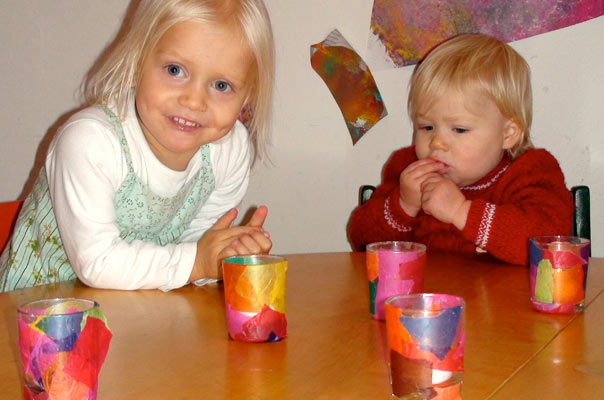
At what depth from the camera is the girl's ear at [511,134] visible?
159 centimetres

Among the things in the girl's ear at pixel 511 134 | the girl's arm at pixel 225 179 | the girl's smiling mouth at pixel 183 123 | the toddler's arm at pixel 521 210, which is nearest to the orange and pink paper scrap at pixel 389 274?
the toddler's arm at pixel 521 210

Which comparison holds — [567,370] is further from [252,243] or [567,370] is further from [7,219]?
[7,219]

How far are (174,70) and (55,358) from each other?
78 cm

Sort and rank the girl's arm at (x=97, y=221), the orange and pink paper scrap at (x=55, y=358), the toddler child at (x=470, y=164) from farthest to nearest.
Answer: the toddler child at (x=470, y=164) < the girl's arm at (x=97, y=221) < the orange and pink paper scrap at (x=55, y=358)

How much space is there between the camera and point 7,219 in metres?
1.44

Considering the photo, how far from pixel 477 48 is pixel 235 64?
654 mm

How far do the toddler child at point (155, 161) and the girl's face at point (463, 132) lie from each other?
41 cm

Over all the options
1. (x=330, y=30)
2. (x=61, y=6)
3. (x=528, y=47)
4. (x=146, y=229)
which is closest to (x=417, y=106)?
(x=528, y=47)

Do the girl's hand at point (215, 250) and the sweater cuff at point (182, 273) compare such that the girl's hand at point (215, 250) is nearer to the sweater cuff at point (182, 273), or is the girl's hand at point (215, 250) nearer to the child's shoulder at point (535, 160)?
the sweater cuff at point (182, 273)

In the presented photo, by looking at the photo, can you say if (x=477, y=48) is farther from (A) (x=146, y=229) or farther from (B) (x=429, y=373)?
(B) (x=429, y=373)

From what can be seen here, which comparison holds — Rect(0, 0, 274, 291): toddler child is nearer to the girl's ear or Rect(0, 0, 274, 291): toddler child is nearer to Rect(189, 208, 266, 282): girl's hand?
Rect(189, 208, 266, 282): girl's hand

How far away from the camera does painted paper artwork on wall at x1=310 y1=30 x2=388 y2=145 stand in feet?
6.56

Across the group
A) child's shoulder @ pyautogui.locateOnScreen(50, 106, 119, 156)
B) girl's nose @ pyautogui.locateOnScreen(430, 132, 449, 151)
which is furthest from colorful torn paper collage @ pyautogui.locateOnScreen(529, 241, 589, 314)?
child's shoulder @ pyautogui.locateOnScreen(50, 106, 119, 156)

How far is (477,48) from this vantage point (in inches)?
62.2
